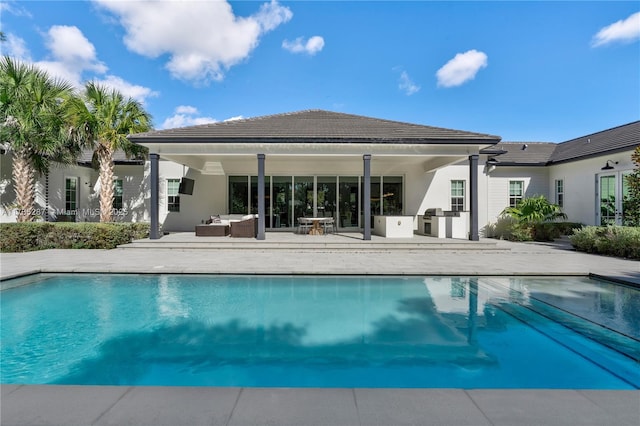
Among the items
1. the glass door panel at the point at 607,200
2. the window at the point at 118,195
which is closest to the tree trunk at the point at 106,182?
the window at the point at 118,195

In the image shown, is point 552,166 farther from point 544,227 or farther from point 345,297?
point 345,297

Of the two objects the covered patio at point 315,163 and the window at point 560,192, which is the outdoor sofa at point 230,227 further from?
the window at point 560,192

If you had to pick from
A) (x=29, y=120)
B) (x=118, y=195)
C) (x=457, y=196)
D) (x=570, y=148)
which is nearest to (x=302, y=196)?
(x=457, y=196)

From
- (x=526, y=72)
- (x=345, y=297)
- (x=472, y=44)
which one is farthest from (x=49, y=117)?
(x=526, y=72)

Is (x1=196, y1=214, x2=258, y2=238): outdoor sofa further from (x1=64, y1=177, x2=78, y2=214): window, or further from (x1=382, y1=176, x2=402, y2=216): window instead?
(x1=64, y1=177, x2=78, y2=214): window

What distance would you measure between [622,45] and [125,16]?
72.4 feet

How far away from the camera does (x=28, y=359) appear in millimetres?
3709

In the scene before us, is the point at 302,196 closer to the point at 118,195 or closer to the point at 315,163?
the point at 315,163

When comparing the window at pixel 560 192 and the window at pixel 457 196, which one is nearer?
the window at pixel 560 192

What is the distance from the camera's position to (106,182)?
12555mm

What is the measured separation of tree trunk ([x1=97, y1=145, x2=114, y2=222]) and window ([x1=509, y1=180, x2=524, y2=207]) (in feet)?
57.6

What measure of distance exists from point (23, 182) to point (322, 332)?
12729 millimetres

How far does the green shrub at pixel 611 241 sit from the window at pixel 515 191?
4.45m

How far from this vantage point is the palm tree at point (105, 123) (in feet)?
37.7
